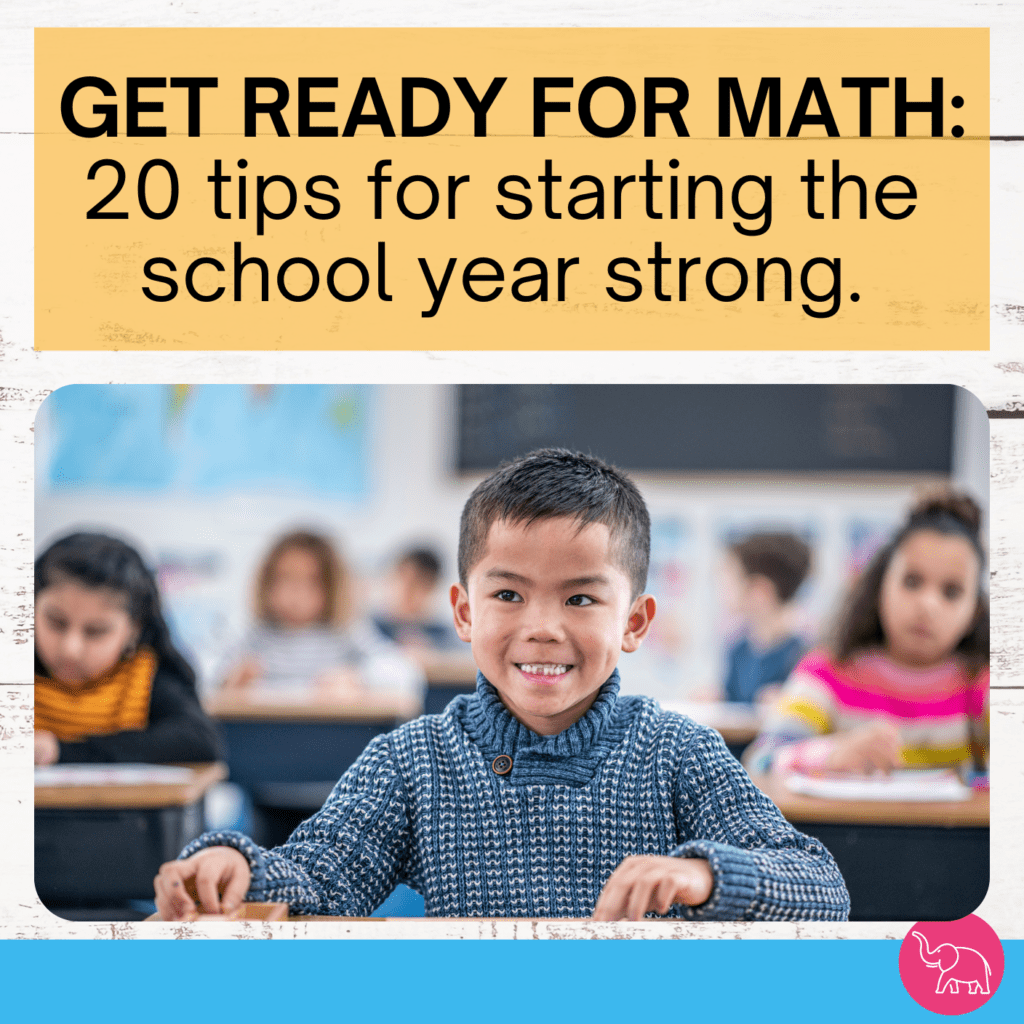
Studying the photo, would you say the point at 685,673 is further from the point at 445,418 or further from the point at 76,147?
the point at 76,147

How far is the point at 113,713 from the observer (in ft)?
6.74

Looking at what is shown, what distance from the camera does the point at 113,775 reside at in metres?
1.71

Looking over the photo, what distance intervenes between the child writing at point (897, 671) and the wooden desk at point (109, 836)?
0.94 meters

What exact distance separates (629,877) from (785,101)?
749 millimetres

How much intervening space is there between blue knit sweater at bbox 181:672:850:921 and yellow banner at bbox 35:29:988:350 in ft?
1.26

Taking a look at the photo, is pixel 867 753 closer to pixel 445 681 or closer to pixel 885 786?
pixel 885 786

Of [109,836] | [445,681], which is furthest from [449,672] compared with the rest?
[109,836]

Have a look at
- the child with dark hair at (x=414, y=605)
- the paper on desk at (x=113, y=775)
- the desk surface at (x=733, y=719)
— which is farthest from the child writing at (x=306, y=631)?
the paper on desk at (x=113, y=775)

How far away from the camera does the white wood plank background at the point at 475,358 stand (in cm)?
113

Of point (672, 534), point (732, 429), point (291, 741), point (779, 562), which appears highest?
point (732, 429)

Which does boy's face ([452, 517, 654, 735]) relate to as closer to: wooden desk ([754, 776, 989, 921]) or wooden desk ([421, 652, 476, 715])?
wooden desk ([754, 776, 989, 921])

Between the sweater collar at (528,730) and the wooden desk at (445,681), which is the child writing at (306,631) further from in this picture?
the sweater collar at (528,730)

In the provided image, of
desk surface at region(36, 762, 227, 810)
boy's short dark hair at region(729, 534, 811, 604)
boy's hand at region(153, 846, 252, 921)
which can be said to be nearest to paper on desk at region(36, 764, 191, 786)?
desk surface at region(36, 762, 227, 810)

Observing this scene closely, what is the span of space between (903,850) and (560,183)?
3.03 ft
